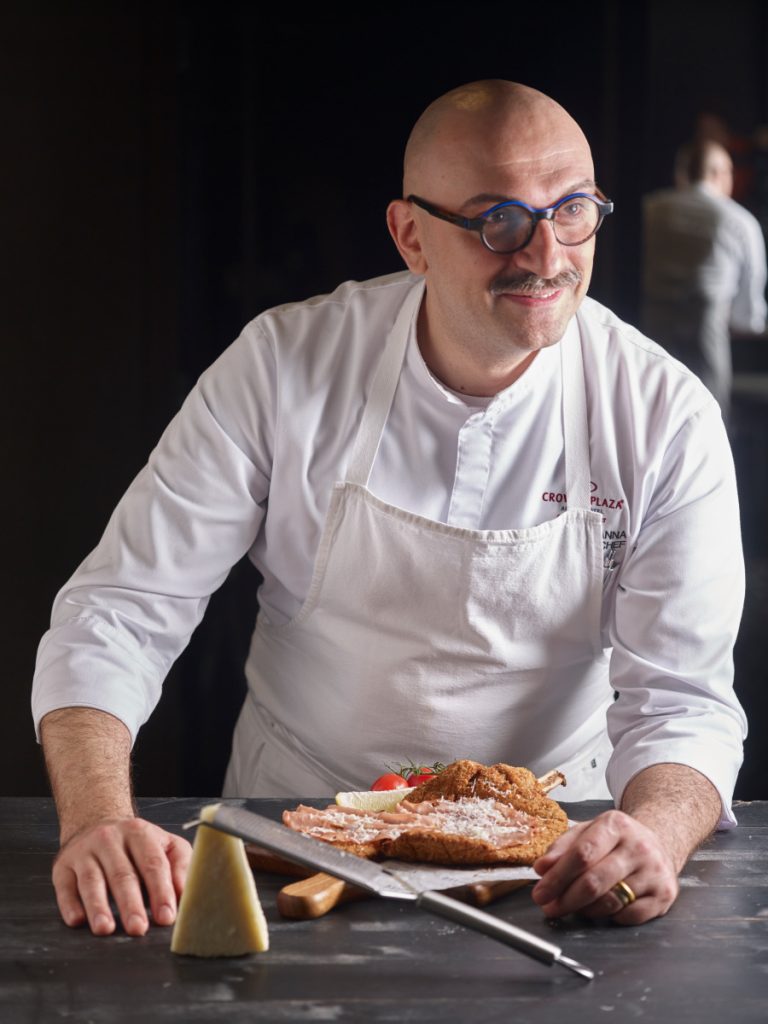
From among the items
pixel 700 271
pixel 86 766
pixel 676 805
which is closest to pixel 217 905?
pixel 86 766

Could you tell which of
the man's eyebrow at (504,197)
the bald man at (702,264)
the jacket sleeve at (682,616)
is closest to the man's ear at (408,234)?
the man's eyebrow at (504,197)

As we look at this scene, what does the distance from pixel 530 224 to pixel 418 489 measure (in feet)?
1.29

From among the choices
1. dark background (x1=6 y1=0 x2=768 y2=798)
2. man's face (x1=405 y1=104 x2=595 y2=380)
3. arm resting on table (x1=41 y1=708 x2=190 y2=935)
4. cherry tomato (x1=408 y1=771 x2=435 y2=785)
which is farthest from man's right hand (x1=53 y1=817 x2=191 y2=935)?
dark background (x1=6 y1=0 x2=768 y2=798)

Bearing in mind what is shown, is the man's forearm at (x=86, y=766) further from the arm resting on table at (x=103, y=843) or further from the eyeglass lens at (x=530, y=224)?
the eyeglass lens at (x=530, y=224)

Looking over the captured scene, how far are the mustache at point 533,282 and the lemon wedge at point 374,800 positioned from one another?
66 cm

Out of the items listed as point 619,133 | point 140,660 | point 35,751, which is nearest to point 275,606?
point 140,660

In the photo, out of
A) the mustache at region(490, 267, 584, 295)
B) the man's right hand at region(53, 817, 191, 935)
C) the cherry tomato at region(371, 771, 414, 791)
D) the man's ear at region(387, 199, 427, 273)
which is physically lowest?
the cherry tomato at region(371, 771, 414, 791)

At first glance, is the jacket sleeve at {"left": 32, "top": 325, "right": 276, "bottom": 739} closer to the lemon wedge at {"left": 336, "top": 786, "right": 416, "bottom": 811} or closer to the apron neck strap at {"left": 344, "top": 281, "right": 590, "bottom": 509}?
the apron neck strap at {"left": 344, "top": 281, "right": 590, "bottom": 509}

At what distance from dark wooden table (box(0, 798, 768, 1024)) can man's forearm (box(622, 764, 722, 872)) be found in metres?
0.07

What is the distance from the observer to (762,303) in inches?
189

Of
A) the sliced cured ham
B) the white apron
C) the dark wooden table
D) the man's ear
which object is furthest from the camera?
the man's ear

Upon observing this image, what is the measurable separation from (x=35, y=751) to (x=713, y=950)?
2.10 meters

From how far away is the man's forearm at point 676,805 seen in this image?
1.42 metres

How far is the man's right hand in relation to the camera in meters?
1.25
